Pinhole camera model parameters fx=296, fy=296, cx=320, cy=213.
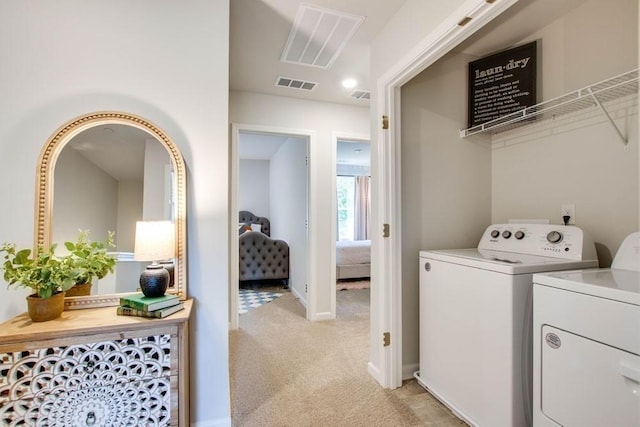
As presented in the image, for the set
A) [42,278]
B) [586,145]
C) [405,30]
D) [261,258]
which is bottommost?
[261,258]

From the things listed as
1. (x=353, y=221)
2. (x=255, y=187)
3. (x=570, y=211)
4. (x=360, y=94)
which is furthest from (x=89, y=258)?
(x=353, y=221)

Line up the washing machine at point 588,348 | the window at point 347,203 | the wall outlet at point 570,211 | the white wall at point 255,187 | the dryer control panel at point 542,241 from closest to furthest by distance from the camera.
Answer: the washing machine at point 588,348 → the dryer control panel at point 542,241 → the wall outlet at point 570,211 → the white wall at point 255,187 → the window at point 347,203

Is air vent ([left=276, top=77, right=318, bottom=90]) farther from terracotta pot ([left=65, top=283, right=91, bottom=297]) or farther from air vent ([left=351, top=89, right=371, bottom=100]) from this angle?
terracotta pot ([left=65, top=283, right=91, bottom=297])

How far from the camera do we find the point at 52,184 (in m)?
1.42

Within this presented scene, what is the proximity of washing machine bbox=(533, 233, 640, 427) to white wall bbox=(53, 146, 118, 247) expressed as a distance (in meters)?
2.08

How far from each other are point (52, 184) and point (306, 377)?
1.90 metres

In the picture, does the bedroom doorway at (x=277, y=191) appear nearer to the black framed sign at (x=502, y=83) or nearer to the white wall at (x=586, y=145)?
the black framed sign at (x=502, y=83)

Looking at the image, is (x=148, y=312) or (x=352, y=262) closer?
(x=148, y=312)

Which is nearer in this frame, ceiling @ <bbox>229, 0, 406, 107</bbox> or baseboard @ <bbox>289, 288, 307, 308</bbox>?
ceiling @ <bbox>229, 0, 406, 107</bbox>

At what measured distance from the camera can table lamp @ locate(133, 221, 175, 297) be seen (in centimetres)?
138

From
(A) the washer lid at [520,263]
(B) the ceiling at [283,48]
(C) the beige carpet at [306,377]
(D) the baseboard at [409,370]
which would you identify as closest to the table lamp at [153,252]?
(C) the beige carpet at [306,377]

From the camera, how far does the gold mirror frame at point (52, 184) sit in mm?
1394

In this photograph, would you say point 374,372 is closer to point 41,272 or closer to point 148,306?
point 148,306

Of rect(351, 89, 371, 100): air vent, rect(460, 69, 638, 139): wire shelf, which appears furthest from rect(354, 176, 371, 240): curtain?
rect(460, 69, 638, 139): wire shelf
